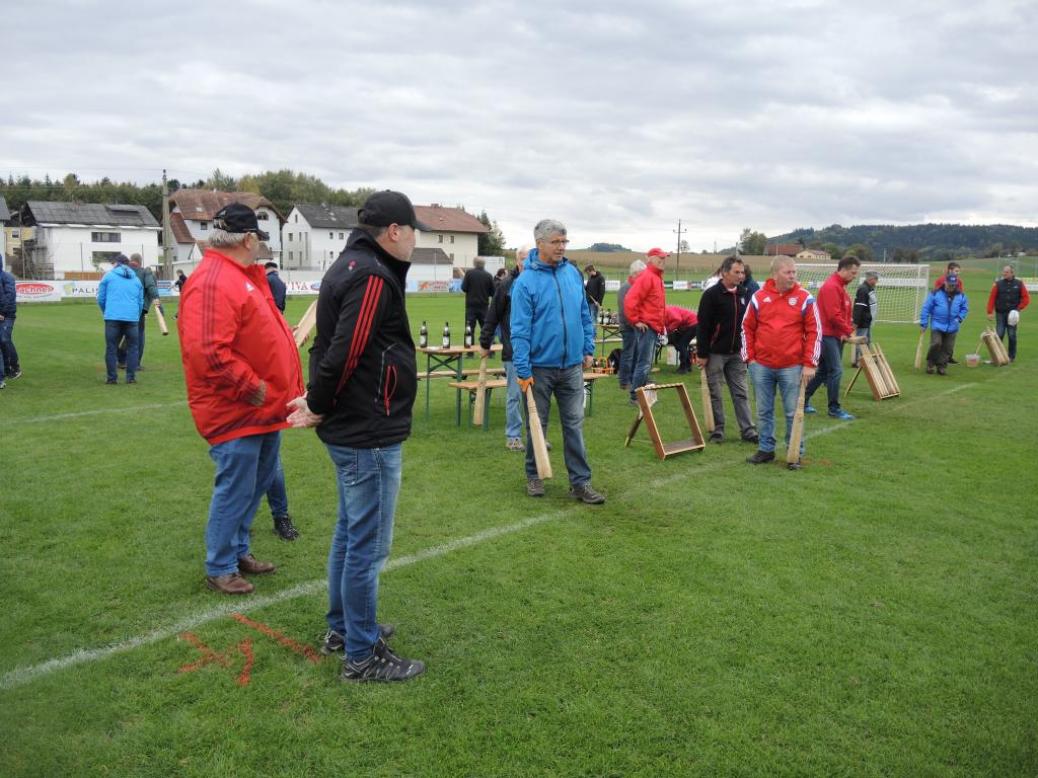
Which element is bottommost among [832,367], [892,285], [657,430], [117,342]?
[657,430]

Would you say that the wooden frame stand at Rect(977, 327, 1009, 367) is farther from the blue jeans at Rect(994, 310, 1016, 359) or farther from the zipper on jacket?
the zipper on jacket

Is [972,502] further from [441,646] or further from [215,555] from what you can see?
[215,555]

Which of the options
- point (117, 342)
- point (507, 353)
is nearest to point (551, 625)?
point (507, 353)

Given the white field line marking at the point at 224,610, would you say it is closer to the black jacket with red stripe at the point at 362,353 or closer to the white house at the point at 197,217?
the black jacket with red stripe at the point at 362,353

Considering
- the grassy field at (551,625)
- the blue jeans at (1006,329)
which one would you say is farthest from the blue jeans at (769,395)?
the blue jeans at (1006,329)

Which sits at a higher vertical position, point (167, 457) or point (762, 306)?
point (762, 306)

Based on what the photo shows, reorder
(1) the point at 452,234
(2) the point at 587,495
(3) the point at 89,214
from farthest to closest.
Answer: (1) the point at 452,234
(3) the point at 89,214
(2) the point at 587,495

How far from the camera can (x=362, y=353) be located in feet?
11.2

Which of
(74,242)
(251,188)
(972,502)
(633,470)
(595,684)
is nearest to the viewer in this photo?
(595,684)

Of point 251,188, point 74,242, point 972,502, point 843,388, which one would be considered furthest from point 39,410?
point 251,188

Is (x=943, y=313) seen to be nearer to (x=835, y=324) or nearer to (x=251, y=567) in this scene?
(x=835, y=324)

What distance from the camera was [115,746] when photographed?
3143 mm

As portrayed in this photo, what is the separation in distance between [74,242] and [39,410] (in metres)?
61.1

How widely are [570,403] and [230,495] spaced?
298cm
